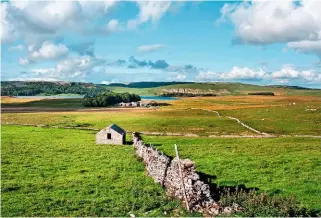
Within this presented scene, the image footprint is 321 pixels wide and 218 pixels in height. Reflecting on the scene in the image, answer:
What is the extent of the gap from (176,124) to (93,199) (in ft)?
203

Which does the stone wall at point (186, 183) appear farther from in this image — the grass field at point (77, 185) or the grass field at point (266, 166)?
the grass field at point (266, 166)

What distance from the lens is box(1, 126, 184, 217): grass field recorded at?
20.6m

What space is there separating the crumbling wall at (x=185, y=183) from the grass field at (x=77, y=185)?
0.74m

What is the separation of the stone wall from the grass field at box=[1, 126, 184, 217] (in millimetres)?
735

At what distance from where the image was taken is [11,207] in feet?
68.3

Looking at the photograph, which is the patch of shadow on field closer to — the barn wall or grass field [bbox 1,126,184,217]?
grass field [bbox 1,126,184,217]

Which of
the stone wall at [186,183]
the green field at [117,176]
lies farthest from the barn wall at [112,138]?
the stone wall at [186,183]

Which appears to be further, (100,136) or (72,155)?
(100,136)

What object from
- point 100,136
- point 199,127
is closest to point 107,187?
point 100,136

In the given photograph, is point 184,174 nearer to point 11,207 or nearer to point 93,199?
point 93,199

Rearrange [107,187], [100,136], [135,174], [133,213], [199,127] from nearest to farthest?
1. [133,213]
2. [107,187]
3. [135,174]
4. [100,136]
5. [199,127]

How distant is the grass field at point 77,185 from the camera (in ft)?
67.5

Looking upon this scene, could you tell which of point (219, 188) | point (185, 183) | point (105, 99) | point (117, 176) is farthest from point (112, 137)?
point (105, 99)

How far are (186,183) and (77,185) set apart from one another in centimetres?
858
